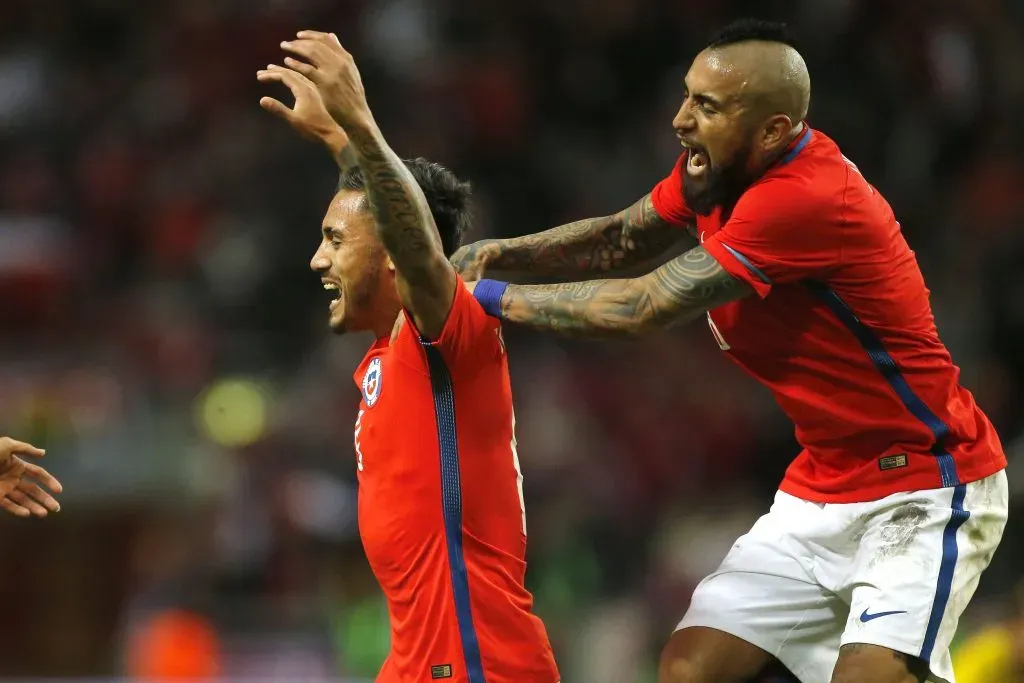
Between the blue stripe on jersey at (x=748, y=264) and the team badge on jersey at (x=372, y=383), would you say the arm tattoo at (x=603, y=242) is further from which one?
the team badge on jersey at (x=372, y=383)

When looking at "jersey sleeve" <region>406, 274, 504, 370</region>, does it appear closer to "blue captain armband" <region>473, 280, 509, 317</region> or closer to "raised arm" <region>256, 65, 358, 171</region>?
"blue captain armband" <region>473, 280, 509, 317</region>

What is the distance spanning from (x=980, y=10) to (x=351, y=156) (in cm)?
698

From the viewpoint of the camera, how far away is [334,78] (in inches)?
129

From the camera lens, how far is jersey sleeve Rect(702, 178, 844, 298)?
12.4 feet

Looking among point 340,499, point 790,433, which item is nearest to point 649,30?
point 790,433

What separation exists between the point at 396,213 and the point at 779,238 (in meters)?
1.05

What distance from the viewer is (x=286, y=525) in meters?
8.73

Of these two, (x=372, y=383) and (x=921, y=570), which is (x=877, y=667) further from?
(x=372, y=383)

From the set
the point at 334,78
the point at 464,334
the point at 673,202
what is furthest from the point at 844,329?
the point at 334,78

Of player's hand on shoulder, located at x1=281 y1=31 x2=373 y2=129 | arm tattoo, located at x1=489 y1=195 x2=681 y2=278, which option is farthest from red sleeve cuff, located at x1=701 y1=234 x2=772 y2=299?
player's hand on shoulder, located at x1=281 y1=31 x2=373 y2=129

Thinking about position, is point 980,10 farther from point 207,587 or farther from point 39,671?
point 39,671

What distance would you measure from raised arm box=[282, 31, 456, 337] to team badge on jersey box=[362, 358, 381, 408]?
1.13 ft

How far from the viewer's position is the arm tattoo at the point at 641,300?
3.77 metres

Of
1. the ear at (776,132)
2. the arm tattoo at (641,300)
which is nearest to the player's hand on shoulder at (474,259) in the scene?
the arm tattoo at (641,300)
